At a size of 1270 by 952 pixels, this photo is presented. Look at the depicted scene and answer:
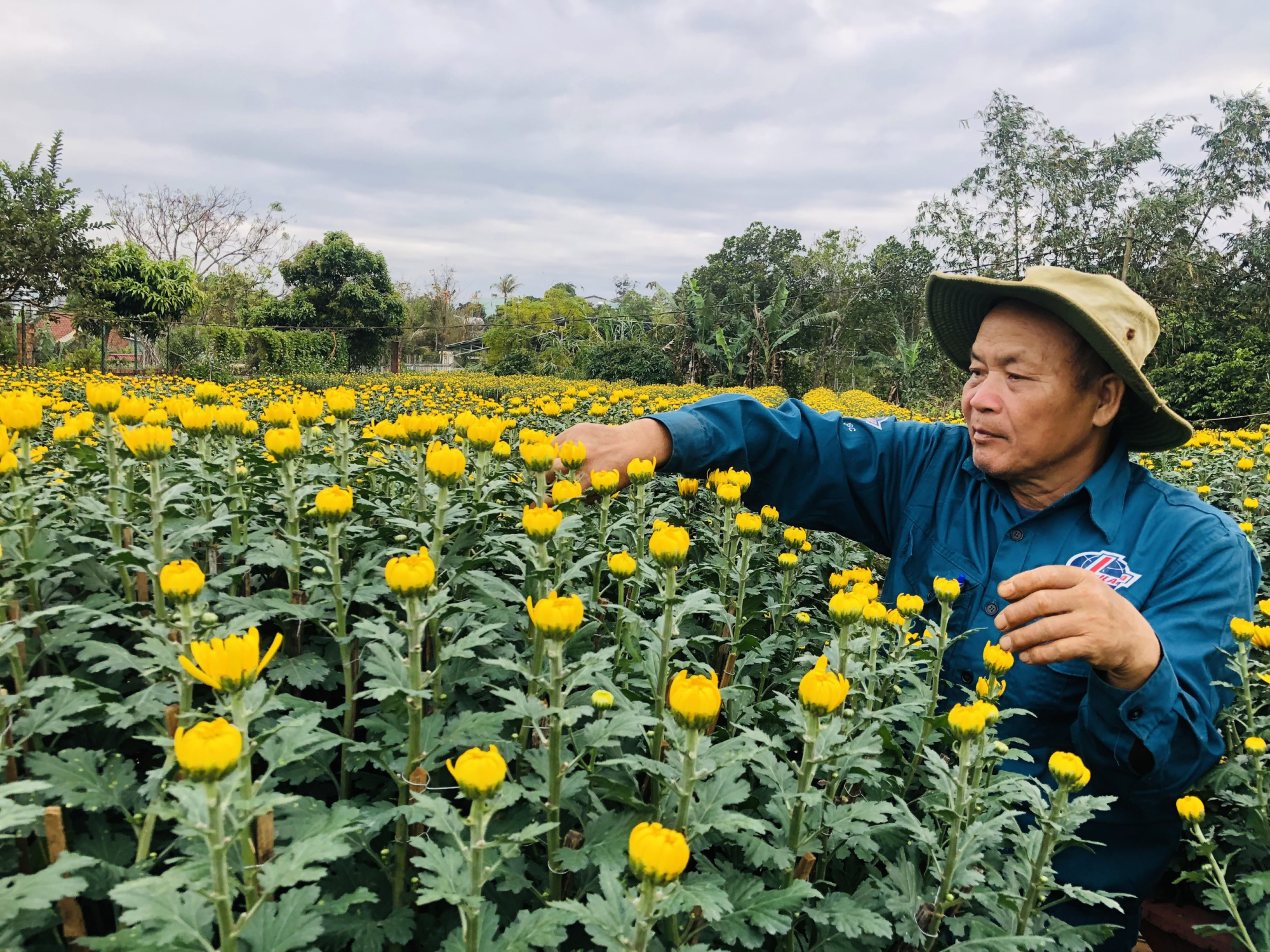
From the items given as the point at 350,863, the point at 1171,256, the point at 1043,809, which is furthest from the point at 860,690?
the point at 1171,256

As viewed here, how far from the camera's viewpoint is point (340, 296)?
3291cm

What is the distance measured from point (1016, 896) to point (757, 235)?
1576 inches

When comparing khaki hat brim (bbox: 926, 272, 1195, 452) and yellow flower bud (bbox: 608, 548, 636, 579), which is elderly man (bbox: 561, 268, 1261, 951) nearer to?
khaki hat brim (bbox: 926, 272, 1195, 452)

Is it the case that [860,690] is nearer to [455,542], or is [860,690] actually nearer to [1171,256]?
[455,542]

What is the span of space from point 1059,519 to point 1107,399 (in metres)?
0.40

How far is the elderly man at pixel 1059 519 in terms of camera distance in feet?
5.47

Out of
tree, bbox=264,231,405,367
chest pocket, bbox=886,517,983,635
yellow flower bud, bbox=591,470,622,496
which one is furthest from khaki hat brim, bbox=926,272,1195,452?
tree, bbox=264,231,405,367

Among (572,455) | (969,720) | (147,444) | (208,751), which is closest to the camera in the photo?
(208,751)

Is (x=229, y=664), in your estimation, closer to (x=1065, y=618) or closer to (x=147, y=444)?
(x=147, y=444)

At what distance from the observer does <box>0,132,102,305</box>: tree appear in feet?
63.1

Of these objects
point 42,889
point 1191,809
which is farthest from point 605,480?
point 1191,809

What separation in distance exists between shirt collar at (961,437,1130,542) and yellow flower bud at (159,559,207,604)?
88.4 inches

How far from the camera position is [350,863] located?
1142 mm

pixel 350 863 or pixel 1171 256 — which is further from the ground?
pixel 1171 256
